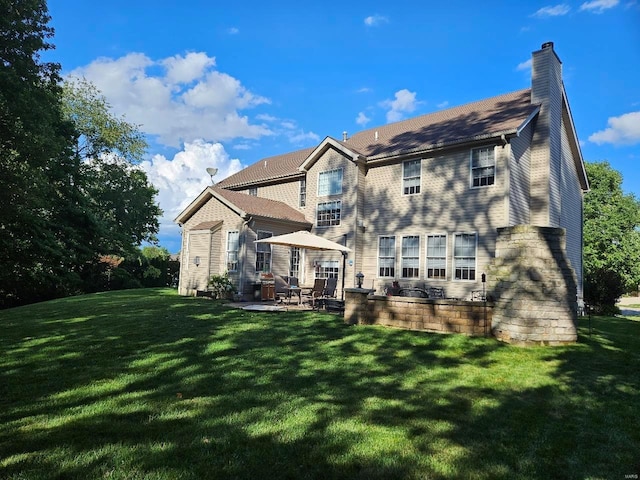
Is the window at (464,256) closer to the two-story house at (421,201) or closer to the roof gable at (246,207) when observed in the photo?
the two-story house at (421,201)

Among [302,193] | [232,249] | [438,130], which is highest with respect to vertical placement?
[438,130]

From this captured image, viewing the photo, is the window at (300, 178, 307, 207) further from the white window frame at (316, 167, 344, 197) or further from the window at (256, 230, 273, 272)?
the window at (256, 230, 273, 272)

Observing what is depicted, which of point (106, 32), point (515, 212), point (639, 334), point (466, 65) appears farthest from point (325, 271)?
point (106, 32)

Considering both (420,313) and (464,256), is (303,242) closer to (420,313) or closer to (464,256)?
(420,313)

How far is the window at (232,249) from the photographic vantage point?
17.6 m

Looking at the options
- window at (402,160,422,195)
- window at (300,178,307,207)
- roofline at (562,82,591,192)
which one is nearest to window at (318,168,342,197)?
window at (300,178,307,207)

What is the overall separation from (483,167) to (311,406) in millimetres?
12791

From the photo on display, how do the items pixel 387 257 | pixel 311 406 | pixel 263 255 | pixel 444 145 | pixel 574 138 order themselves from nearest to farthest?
pixel 311 406 < pixel 444 145 < pixel 387 257 < pixel 263 255 < pixel 574 138

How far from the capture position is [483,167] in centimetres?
1484

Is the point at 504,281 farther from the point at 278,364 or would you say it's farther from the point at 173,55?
the point at 173,55

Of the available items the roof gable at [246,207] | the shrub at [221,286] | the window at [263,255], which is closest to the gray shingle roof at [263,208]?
the roof gable at [246,207]

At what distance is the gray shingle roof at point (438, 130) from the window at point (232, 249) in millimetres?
5227

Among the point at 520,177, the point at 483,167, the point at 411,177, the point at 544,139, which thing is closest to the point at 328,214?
the point at 411,177

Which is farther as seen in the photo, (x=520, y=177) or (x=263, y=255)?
(x=263, y=255)
